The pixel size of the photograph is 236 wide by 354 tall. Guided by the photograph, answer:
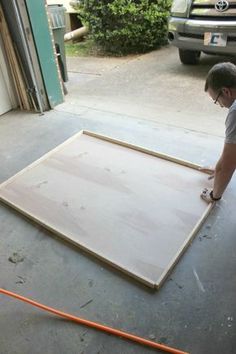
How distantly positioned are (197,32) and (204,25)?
0.14 metres

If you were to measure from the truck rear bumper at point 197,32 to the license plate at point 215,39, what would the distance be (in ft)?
0.11

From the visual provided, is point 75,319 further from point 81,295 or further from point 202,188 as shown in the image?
point 202,188

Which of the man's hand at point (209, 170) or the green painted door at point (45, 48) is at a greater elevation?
the green painted door at point (45, 48)

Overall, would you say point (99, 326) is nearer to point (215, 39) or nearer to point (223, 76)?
point (223, 76)

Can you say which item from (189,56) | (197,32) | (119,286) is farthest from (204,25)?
(119,286)

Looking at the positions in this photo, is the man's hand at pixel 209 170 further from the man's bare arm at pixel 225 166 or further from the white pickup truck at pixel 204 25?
the white pickup truck at pixel 204 25

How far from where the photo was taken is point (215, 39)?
12.6 ft

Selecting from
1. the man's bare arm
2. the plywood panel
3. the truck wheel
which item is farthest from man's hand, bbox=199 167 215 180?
the truck wheel

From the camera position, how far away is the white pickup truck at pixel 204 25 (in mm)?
3682

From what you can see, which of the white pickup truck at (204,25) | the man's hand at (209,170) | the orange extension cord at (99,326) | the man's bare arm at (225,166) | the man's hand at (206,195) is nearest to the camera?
the orange extension cord at (99,326)

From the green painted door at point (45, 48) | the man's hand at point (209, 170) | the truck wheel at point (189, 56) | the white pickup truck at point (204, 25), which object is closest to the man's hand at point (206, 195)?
the man's hand at point (209, 170)

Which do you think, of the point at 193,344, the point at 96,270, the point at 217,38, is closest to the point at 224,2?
the point at 217,38

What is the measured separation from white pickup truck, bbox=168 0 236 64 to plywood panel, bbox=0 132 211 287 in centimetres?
210

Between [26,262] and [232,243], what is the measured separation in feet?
4.05
